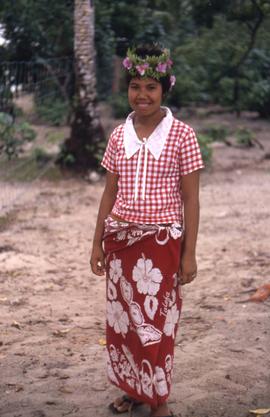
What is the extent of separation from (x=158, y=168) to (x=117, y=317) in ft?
2.26

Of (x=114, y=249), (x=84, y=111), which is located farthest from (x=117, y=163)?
(x=84, y=111)

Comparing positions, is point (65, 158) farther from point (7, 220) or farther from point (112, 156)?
point (112, 156)

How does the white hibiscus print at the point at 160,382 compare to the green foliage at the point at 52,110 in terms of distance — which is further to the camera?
the green foliage at the point at 52,110

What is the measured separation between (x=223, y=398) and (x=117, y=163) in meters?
1.24

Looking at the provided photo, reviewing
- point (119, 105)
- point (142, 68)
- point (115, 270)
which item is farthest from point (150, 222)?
point (119, 105)

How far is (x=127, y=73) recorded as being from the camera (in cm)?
285

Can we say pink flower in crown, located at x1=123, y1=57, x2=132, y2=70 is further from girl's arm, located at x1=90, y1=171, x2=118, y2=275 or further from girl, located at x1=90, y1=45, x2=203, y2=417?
girl's arm, located at x1=90, y1=171, x2=118, y2=275

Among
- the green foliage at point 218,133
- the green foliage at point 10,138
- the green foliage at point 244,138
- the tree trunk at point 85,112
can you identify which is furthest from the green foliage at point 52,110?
the green foliage at point 244,138

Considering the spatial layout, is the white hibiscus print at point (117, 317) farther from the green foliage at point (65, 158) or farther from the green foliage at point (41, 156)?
the green foliage at point (41, 156)

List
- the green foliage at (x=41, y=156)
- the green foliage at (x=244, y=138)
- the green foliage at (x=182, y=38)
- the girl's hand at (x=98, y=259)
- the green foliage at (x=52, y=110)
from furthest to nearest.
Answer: the green foliage at (x=182, y=38) → the green foliage at (x=244, y=138) → the green foliage at (x=52, y=110) → the green foliage at (x=41, y=156) → the girl's hand at (x=98, y=259)

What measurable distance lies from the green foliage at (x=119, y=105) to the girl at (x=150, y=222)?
393 inches

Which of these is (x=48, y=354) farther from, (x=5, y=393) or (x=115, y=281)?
(x=115, y=281)

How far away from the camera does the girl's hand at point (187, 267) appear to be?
283 cm

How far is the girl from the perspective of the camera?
2762mm
